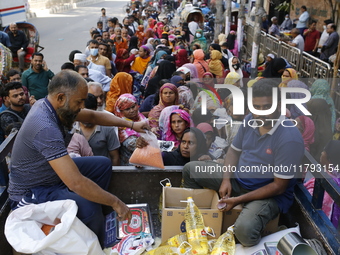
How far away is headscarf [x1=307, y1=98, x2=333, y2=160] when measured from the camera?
411 cm

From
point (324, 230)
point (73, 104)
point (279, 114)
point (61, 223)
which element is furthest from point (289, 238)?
point (73, 104)

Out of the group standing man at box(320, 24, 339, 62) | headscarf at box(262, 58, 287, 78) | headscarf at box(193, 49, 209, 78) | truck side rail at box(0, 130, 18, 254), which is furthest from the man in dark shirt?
standing man at box(320, 24, 339, 62)

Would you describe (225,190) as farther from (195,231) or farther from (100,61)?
(100,61)

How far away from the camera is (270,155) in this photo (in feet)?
8.79

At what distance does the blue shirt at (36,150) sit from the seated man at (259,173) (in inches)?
46.0

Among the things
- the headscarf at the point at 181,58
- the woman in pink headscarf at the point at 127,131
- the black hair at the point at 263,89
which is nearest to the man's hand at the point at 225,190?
the black hair at the point at 263,89

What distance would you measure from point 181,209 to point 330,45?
27.5 ft

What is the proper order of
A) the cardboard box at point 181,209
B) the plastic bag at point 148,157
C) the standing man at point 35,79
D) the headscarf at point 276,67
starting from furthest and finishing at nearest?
the headscarf at point 276,67 → the standing man at point 35,79 → the plastic bag at point 148,157 → the cardboard box at point 181,209

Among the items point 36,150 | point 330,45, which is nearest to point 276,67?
point 330,45

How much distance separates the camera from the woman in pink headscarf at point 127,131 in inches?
147

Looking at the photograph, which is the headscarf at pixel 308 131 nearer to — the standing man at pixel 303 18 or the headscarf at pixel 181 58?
the headscarf at pixel 181 58

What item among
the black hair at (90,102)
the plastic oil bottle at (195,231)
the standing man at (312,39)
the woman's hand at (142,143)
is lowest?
the standing man at (312,39)

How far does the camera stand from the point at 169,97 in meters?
4.71

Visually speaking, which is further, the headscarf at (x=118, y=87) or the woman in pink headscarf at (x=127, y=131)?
the headscarf at (x=118, y=87)
